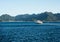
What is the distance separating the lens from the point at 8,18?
449 ft

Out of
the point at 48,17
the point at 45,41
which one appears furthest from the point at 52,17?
the point at 45,41

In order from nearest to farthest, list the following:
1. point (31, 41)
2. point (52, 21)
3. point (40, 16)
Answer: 1. point (31, 41)
2. point (40, 16)
3. point (52, 21)

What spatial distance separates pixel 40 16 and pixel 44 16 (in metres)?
5.66

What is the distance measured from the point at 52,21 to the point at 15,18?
25.5 m

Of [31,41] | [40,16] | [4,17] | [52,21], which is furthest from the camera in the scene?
[52,21]

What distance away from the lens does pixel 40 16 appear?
126062 mm

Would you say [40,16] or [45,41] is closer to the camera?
[45,41]

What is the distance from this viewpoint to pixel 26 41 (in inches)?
1268

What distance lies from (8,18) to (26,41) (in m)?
105

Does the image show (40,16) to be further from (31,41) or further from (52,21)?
(31,41)

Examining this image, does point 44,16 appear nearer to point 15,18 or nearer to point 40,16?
point 40,16

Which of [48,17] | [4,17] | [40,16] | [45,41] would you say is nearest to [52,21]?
[48,17]

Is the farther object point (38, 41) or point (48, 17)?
point (48, 17)

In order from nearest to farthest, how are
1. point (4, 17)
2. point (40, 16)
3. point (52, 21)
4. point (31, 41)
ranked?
point (31, 41), point (40, 16), point (4, 17), point (52, 21)
